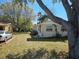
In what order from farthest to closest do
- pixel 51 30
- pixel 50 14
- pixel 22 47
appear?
pixel 51 30 → pixel 22 47 → pixel 50 14

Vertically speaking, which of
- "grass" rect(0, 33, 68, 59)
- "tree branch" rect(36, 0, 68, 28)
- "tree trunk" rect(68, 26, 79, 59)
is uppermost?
"tree branch" rect(36, 0, 68, 28)

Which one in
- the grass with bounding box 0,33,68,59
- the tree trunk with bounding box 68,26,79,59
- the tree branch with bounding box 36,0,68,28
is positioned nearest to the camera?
the tree trunk with bounding box 68,26,79,59

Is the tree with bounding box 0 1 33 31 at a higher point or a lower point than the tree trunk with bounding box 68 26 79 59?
higher

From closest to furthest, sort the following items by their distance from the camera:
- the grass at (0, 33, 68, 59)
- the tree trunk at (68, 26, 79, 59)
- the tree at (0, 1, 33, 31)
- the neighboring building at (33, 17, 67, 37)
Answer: the tree trunk at (68, 26, 79, 59) → the grass at (0, 33, 68, 59) → the neighboring building at (33, 17, 67, 37) → the tree at (0, 1, 33, 31)

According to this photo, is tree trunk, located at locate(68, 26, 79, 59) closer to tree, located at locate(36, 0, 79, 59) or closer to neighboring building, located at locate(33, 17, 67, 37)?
tree, located at locate(36, 0, 79, 59)

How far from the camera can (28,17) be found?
194 ft

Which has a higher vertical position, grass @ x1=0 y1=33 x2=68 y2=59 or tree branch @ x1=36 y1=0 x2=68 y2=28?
tree branch @ x1=36 y1=0 x2=68 y2=28

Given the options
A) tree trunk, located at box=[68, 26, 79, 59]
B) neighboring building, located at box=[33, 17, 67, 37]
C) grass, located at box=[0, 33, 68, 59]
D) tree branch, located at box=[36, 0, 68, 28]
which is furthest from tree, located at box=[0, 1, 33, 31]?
tree trunk, located at box=[68, 26, 79, 59]

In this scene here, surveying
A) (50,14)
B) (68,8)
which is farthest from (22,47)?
(68,8)

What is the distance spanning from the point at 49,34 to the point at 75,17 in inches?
771

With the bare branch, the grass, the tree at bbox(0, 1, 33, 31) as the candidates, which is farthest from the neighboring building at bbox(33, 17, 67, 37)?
the tree at bbox(0, 1, 33, 31)

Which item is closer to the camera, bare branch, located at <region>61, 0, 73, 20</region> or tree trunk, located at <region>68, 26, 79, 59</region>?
tree trunk, located at <region>68, 26, 79, 59</region>

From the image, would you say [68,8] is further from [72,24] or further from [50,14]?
[50,14]

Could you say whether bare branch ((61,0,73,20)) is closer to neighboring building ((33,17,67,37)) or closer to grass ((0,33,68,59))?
grass ((0,33,68,59))
